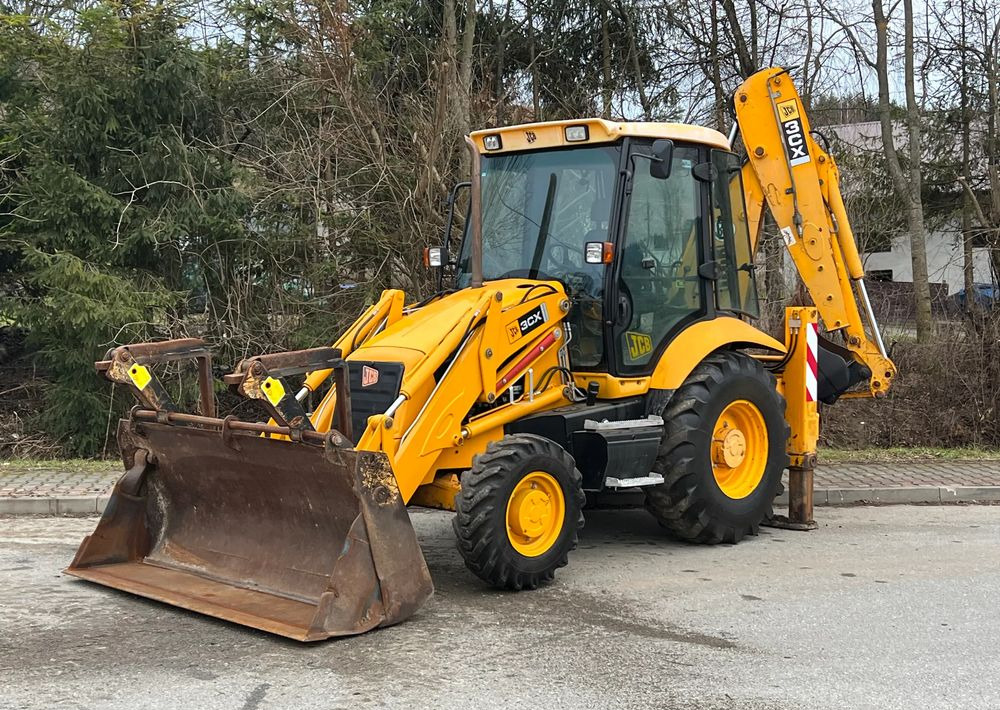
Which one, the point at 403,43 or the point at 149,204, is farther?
the point at 403,43

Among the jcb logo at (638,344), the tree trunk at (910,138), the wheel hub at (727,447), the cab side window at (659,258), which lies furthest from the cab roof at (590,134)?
the tree trunk at (910,138)

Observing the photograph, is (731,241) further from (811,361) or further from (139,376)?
(139,376)

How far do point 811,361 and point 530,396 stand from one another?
2612mm

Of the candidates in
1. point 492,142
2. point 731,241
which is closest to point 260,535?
point 492,142

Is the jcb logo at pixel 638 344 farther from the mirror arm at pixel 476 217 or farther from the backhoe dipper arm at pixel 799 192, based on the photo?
the backhoe dipper arm at pixel 799 192

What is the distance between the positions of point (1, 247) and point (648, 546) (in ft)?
28.1

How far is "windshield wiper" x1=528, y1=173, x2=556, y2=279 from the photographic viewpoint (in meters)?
7.04

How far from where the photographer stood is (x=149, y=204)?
12.3 meters

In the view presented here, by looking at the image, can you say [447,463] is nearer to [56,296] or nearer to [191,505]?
[191,505]

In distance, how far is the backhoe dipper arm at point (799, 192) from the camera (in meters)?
8.09

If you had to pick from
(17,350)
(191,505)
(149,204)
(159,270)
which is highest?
(149,204)

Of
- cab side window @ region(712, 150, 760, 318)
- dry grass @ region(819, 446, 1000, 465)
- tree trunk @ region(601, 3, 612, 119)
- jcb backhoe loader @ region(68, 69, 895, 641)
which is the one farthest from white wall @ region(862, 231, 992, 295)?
cab side window @ region(712, 150, 760, 318)

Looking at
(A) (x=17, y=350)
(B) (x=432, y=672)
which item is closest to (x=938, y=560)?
(B) (x=432, y=672)

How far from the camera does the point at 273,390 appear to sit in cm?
503
